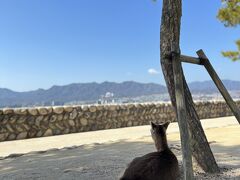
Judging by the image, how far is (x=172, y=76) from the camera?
463 centimetres

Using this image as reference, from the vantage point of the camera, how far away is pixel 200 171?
4.77 meters

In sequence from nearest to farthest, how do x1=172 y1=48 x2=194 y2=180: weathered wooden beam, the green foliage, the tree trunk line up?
x1=172 y1=48 x2=194 y2=180: weathered wooden beam, the tree trunk, the green foliage

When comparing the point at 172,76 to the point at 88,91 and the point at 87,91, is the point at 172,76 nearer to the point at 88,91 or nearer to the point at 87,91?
the point at 88,91

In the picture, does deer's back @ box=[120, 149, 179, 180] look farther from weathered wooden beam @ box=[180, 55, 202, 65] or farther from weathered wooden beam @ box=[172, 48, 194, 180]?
weathered wooden beam @ box=[180, 55, 202, 65]

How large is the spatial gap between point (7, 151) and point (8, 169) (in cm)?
307

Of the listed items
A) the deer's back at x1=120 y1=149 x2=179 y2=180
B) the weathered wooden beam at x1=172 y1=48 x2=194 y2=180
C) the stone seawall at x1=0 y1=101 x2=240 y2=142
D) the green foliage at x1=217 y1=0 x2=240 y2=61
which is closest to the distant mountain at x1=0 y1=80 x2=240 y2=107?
the stone seawall at x1=0 y1=101 x2=240 y2=142

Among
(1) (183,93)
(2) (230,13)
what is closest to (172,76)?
(1) (183,93)

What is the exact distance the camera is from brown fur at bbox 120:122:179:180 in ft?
10.3

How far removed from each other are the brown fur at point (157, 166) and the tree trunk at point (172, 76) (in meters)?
1.21

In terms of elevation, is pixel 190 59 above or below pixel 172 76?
above

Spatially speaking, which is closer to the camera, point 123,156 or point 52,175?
point 52,175

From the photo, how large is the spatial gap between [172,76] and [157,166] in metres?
1.65

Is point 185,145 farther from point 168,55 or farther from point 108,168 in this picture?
point 108,168

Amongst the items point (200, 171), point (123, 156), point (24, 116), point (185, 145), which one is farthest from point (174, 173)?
point (24, 116)
